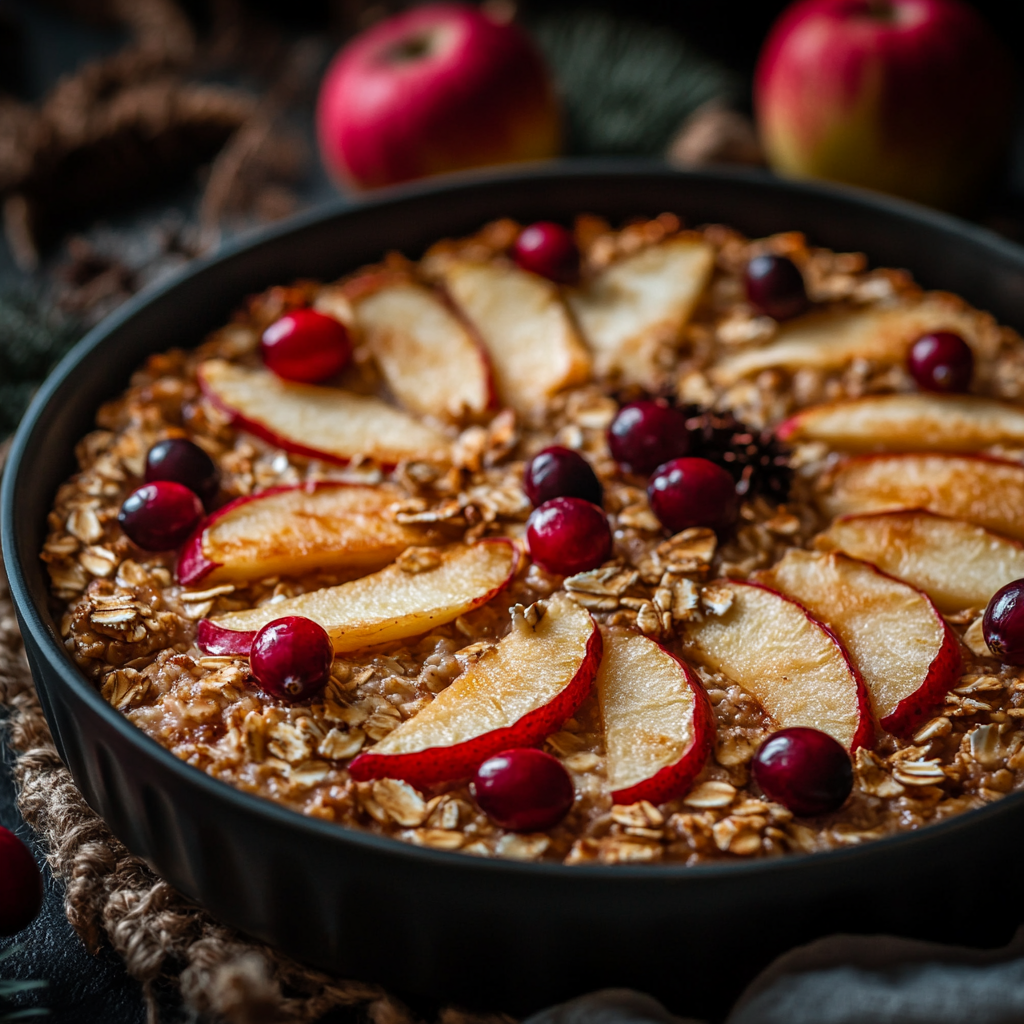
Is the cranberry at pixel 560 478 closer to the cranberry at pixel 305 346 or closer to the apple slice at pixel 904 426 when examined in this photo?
the apple slice at pixel 904 426

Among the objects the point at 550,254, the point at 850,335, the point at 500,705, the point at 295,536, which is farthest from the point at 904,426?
the point at 295,536

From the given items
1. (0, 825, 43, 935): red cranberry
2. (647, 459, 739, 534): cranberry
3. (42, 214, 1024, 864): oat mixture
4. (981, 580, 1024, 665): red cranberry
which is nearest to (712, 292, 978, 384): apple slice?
(42, 214, 1024, 864): oat mixture

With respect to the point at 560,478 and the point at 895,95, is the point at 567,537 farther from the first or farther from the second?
the point at 895,95

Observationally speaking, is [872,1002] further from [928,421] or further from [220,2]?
A: [220,2]

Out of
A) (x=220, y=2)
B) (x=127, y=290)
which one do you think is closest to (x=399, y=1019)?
(x=127, y=290)

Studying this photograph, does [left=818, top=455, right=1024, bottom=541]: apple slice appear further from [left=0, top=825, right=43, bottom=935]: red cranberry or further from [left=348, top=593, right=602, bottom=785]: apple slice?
[left=0, top=825, right=43, bottom=935]: red cranberry

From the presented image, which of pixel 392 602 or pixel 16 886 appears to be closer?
pixel 16 886
